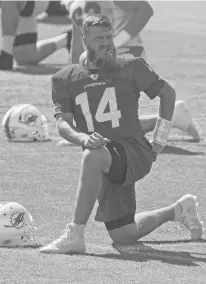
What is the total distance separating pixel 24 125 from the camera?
1124 cm

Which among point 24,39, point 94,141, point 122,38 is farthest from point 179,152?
point 24,39

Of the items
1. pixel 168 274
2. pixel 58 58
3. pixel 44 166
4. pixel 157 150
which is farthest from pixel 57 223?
pixel 58 58

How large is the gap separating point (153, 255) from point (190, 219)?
0.70 m

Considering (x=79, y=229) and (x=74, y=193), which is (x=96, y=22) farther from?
(x=74, y=193)

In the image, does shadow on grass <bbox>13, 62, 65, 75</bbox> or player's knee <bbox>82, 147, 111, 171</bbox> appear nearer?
player's knee <bbox>82, 147, 111, 171</bbox>

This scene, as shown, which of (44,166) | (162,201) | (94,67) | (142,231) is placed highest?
(94,67)

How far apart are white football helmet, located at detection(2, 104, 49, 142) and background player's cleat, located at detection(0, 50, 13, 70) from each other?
5689 mm

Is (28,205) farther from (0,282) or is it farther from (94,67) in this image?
(0,282)

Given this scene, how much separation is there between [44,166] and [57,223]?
8.25 feet

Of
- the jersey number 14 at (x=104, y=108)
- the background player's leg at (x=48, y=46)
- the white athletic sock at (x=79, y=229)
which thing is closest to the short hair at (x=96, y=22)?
the jersey number 14 at (x=104, y=108)

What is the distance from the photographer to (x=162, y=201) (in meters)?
8.27

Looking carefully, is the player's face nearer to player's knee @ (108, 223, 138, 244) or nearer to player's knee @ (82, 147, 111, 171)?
player's knee @ (82, 147, 111, 171)

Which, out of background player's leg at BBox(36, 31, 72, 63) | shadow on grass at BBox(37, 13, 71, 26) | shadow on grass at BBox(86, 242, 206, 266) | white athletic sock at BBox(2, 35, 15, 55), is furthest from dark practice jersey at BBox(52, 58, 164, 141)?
shadow on grass at BBox(37, 13, 71, 26)

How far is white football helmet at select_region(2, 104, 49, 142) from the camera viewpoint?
1122 cm
